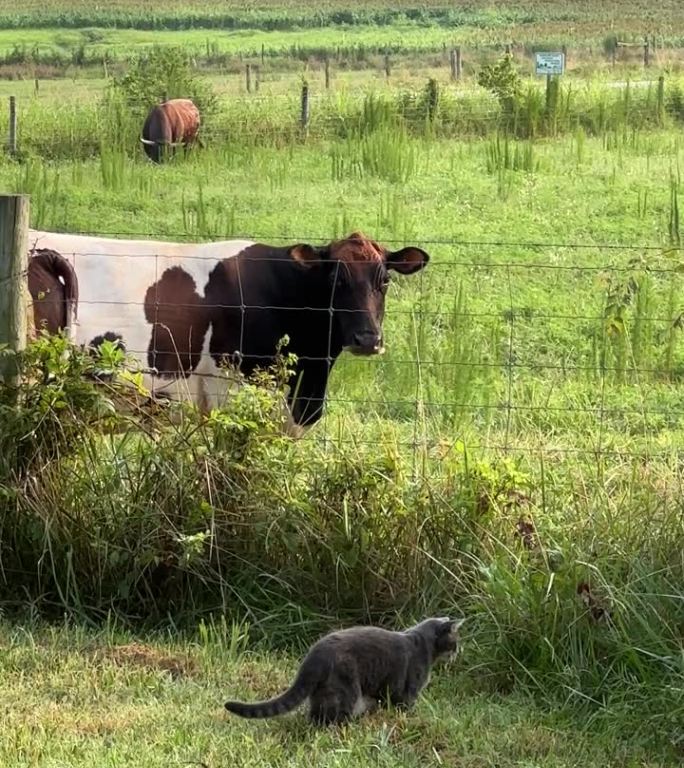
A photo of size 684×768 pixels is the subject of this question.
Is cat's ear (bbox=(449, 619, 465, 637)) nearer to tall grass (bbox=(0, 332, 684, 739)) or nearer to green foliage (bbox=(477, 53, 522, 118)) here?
tall grass (bbox=(0, 332, 684, 739))

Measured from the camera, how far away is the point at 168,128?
778 inches

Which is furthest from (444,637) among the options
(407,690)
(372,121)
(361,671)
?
(372,121)

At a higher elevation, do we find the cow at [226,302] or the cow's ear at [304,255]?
the cow's ear at [304,255]

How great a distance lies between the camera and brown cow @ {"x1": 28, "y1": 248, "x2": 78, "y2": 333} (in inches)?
302

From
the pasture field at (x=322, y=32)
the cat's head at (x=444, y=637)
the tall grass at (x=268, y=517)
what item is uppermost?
the pasture field at (x=322, y=32)

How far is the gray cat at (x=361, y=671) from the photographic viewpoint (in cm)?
457

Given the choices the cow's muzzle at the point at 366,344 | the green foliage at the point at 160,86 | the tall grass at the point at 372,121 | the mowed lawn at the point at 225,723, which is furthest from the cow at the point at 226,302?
the green foliage at the point at 160,86

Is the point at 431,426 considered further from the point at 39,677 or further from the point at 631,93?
the point at 631,93

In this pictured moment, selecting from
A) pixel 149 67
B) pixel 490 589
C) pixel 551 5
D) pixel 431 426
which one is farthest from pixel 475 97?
pixel 551 5

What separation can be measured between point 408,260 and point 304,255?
28.4 inches

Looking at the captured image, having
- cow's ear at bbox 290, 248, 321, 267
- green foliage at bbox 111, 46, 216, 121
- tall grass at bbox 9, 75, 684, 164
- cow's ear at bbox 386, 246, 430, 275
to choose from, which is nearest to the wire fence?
cow's ear at bbox 290, 248, 321, 267

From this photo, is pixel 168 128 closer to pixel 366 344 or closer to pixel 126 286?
pixel 126 286

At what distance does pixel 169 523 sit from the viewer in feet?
18.6

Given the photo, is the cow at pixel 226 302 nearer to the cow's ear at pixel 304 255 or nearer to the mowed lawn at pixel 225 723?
the cow's ear at pixel 304 255
